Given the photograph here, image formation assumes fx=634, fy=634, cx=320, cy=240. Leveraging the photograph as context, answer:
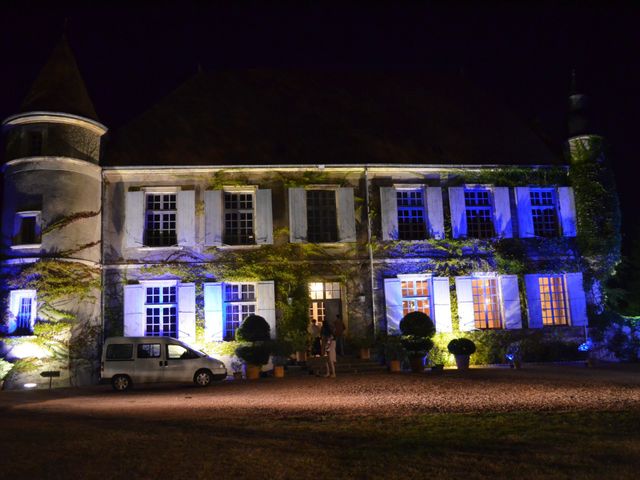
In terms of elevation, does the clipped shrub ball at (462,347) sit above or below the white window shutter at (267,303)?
below

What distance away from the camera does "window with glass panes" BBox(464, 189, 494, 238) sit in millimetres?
20344

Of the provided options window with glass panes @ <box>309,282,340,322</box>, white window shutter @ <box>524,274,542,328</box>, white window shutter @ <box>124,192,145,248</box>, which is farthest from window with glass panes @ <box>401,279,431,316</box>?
white window shutter @ <box>124,192,145,248</box>

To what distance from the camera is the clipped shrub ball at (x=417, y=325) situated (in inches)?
714

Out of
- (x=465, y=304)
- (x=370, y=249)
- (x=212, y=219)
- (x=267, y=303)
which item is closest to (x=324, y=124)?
(x=370, y=249)

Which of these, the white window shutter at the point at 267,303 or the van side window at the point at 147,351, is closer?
the van side window at the point at 147,351

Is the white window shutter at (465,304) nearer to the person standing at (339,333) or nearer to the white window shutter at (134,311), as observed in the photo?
the person standing at (339,333)

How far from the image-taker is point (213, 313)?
1873 centimetres

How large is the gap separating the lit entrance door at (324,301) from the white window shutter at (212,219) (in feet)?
10.7

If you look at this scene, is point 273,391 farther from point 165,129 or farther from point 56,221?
point 165,129

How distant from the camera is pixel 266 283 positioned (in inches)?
746

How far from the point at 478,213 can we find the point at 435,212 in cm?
158

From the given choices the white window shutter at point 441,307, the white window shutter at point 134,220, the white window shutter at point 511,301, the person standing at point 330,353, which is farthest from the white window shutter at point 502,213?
the white window shutter at point 134,220

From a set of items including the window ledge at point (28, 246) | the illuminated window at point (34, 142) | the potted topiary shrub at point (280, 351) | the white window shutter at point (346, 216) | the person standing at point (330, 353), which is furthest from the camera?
the white window shutter at point (346, 216)

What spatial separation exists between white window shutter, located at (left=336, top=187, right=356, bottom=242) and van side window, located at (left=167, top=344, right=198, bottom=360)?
5998 mm
